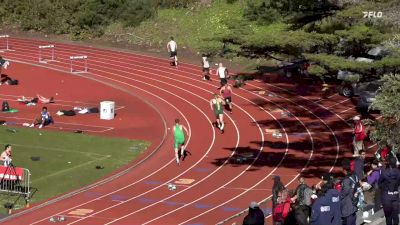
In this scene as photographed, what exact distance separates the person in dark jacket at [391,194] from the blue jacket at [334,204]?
5.44 feet

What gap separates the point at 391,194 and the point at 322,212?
7.22 feet

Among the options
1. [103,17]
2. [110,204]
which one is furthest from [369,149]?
[103,17]

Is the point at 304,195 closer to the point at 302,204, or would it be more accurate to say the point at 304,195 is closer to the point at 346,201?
the point at 302,204

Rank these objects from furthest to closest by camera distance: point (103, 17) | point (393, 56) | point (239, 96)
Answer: point (103, 17) < point (239, 96) < point (393, 56)

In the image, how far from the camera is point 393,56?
25.5 metres

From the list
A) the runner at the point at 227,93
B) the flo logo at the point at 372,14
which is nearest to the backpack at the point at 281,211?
the flo logo at the point at 372,14

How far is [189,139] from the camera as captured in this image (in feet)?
106

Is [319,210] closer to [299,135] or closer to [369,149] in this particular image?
[369,149]

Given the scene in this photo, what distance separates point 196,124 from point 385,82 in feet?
40.5

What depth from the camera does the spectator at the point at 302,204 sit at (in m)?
15.8

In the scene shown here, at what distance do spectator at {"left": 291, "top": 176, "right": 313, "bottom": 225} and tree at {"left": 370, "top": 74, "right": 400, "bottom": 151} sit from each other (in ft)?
18.3

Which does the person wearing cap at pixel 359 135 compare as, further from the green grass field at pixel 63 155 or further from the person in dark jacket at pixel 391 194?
the person in dark jacket at pixel 391 194

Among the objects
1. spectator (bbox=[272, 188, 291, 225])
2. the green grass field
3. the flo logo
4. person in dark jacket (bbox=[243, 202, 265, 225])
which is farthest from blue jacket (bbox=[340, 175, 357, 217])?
the flo logo

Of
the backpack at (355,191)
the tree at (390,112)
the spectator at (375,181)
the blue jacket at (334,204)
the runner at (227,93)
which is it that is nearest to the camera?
the blue jacket at (334,204)
